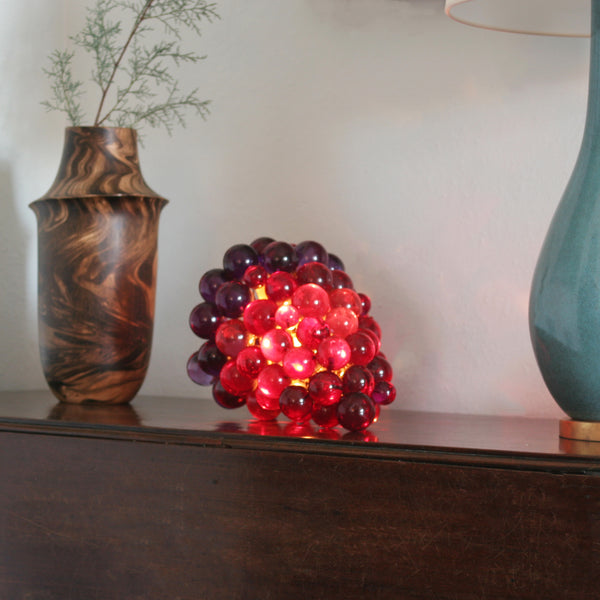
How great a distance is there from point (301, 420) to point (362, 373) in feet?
0.28

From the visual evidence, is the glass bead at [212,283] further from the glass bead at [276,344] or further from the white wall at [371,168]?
the white wall at [371,168]

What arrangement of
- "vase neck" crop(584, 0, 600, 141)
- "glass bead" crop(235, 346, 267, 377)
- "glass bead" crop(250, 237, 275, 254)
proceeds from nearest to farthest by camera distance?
1. "vase neck" crop(584, 0, 600, 141)
2. "glass bead" crop(235, 346, 267, 377)
3. "glass bead" crop(250, 237, 275, 254)

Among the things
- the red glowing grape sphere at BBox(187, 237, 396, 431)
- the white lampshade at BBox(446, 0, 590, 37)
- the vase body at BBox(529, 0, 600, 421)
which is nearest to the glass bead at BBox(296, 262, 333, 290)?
the red glowing grape sphere at BBox(187, 237, 396, 431)

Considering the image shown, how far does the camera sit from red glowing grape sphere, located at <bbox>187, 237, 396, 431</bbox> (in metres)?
0.81

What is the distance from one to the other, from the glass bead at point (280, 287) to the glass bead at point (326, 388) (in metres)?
0.12

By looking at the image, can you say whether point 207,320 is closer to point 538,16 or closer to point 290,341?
point 290,341

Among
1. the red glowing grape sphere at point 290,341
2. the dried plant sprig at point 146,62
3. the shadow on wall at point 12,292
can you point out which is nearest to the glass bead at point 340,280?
the red glowing grape sphere at point 290,341

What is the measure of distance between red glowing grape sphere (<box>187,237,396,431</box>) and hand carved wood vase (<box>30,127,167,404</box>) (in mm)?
147

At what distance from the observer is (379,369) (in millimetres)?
893

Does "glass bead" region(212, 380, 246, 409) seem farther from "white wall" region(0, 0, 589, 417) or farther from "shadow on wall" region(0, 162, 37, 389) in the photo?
"shadow on wall" region(0, 162, 37, 389)

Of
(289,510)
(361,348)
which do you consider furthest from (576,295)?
(289,510)

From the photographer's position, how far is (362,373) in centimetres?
82

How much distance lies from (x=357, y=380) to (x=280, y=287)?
0.15m

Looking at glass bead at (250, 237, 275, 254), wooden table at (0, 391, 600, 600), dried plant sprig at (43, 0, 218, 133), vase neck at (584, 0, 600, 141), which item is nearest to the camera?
wooden table at (0, 391, 600, 600)
